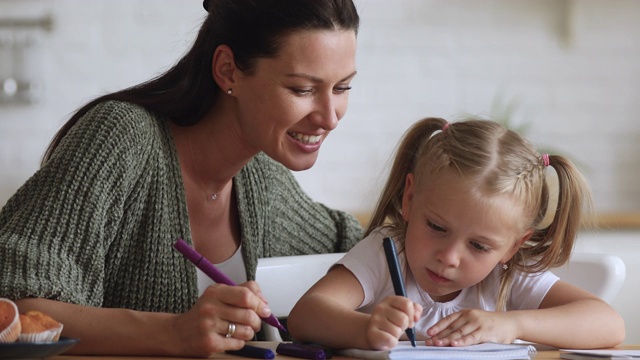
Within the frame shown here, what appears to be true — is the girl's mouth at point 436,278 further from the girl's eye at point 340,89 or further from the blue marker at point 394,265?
the girl's eye at point 340,89

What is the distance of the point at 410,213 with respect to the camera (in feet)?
4.87

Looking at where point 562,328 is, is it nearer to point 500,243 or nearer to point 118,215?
point 500,243

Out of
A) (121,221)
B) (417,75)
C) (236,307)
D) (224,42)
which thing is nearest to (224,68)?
(224,42)

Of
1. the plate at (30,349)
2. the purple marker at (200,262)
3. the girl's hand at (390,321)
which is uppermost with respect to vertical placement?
the purple marker at (200,262)

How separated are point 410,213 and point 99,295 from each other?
0.49 m

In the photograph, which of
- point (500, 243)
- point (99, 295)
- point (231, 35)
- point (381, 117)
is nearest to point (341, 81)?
point (231, 35)

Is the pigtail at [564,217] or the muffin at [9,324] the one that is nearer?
the muffin at [9,324]

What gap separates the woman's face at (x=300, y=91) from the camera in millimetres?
1535

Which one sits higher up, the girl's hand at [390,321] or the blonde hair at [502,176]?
the blonde hair at [502,176]

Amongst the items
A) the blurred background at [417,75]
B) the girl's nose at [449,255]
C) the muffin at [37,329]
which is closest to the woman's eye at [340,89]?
the girl's nose at [449,255]

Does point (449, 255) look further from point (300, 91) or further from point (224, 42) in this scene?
point (224, 42)

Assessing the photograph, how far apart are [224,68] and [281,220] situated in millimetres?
401

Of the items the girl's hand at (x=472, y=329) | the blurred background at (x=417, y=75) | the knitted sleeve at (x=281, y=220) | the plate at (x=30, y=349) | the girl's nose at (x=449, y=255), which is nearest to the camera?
the plate at (x=30, y=349)

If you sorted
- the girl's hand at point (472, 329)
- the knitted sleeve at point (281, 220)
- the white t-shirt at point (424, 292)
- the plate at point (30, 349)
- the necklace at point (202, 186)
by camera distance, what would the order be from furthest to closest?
1. the knitted sleeve at point (281, 220)
2. the necklace at point (202, 186)
3. the white t-shirt at point (424, 292)
4. the girl's hand at point (472, 329)
5. the plate at point (30, 349)
